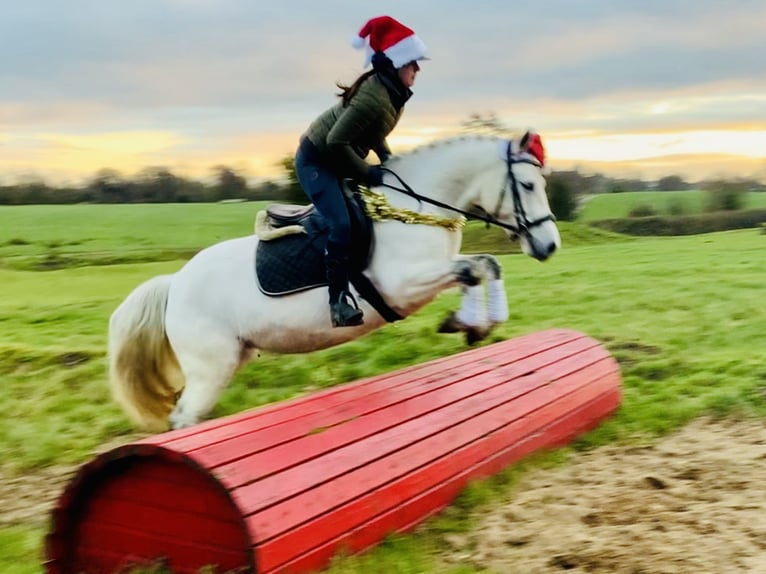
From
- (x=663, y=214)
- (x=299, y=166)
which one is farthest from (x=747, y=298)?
(x=663, y=214)

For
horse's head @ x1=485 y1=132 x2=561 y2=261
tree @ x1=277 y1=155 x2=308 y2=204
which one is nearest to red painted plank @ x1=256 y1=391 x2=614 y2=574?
horse's head @ x1=485 y1=132 x2=561 y2=261

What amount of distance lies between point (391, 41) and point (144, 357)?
250 cm

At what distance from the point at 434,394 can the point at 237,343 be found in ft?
4.86

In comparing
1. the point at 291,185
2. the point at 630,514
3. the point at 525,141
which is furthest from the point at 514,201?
the point at 291,185

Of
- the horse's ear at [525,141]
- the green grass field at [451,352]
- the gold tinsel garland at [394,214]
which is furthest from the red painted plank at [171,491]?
the horse's ear at [525,141]

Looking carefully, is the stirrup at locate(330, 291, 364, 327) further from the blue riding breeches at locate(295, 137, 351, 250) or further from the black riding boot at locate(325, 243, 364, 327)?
the blue riding breeches at locate(295, 137, 351, 250)

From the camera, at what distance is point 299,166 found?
5.18 m

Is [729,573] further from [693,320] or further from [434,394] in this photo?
[693,320]

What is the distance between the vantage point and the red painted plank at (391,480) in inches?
119

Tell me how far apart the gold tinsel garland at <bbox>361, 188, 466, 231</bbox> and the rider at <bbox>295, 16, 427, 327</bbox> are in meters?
0.14

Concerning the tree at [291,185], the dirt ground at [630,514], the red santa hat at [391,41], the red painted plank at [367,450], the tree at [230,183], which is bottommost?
the dirt ground at [630,514]

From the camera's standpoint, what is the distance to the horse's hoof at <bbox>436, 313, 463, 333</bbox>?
4883 mm

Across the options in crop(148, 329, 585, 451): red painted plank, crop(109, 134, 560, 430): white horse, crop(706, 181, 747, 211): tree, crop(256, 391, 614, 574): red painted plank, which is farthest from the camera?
crop(706, 181, 747, 211): tree

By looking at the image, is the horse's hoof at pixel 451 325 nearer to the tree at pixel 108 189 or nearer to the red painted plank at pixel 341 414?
the red painted plank at pixel 341 414
